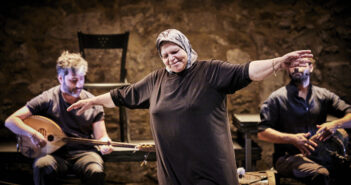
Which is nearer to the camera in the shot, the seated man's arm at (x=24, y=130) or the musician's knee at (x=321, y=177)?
the musician's knee at (x=321, y=177)

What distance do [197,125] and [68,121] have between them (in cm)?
166

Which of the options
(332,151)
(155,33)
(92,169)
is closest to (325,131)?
(332,151)

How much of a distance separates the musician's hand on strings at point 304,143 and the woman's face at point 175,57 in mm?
1513

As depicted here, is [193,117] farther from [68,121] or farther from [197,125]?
[68,121]

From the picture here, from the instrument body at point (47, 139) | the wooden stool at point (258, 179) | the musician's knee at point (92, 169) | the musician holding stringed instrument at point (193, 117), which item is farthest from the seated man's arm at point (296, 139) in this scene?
the musician's knee at point (92, 169)

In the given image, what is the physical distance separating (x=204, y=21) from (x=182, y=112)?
101 inches

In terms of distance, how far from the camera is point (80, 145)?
10.9ft

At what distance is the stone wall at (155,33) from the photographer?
448 centimetres

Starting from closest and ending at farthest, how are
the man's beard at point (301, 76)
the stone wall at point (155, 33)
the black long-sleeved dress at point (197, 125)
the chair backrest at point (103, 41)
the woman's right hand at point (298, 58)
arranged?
the woman's right hand at point (298, 58), the black long-sleeved dress at point (197, 125), the man's beard at point (301, 76), the chair backrest at point (103, 41), the stone wall at point (155, 33)

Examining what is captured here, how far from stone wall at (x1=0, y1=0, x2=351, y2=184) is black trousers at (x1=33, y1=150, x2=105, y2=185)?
5.25ft

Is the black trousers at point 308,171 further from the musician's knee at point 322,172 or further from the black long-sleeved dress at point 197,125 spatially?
the black long-sleeved dress at point 197,125

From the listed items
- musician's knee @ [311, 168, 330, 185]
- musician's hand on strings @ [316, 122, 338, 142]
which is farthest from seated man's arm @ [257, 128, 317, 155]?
musician's knee @ [311, 168, 330, 185]

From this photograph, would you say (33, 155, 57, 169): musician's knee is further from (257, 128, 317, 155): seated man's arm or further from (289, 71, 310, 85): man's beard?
(289, 71, 310, 85): man's beard

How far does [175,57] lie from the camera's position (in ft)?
7.70
